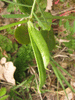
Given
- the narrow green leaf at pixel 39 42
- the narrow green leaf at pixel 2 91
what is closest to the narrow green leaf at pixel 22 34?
the narrow green leaf at pixel 39 42

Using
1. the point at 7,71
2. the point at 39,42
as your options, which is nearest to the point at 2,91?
the point at 7,71

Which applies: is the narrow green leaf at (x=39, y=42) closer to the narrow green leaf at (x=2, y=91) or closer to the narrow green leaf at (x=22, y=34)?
the narrow green leaf at (x=22, y=34)

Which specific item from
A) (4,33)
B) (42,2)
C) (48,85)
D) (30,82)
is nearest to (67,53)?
(48,85)

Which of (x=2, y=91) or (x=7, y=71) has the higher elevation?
(x=7, y=71)

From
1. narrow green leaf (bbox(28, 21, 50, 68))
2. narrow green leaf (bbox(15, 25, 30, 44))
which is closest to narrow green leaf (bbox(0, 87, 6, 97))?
narrow green leaf (bbox(15, 25, 30, 44))

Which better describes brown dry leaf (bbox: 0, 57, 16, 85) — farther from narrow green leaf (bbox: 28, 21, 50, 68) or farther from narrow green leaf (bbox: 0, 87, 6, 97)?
narrow green leaf (bbox: 28, 21, 50, 68)

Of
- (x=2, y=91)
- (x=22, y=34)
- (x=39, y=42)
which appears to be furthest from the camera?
(x=2, y=91)

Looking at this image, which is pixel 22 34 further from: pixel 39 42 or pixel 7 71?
pixel 7 71

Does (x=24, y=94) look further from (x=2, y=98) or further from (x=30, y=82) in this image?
(x=2, y=98)
